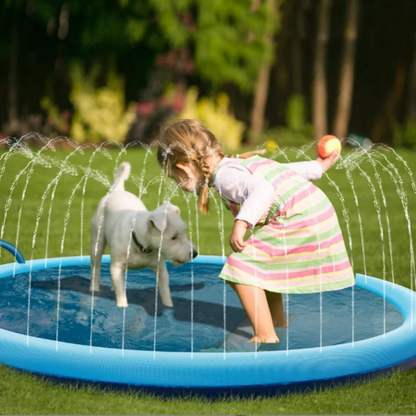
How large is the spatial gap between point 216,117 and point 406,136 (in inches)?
194

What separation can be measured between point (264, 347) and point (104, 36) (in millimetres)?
14389

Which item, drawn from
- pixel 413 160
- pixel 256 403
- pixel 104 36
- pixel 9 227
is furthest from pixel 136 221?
pixel 104 36

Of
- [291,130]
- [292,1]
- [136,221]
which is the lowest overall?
[291,130]

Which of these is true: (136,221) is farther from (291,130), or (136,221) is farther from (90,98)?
(291,130)

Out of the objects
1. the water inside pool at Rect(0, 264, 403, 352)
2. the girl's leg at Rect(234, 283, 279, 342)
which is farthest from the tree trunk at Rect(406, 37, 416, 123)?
the girl's leg at Rect(234, 283, 279, 342)

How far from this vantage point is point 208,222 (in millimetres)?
9750

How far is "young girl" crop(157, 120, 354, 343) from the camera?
13.8 feet

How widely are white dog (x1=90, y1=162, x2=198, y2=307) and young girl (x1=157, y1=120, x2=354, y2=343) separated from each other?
1.55 ft

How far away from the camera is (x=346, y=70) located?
1923 centimetres

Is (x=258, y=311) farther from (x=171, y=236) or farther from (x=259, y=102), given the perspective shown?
(x=259, y=102)

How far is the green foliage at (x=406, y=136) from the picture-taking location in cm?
1861

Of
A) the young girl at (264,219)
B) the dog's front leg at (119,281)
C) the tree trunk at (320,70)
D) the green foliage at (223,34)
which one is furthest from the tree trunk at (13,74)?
the young girl at (264,219)

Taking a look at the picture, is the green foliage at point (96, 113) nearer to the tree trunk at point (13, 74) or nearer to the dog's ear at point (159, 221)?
the tree trunk at point (13, 74)

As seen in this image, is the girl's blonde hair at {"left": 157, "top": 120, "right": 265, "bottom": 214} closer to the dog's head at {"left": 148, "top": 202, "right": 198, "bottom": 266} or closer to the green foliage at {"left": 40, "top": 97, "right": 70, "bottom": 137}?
the dog's head at {"left": 148, "top": 202, "right": 198, "bottom": 266}
